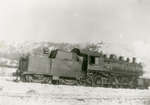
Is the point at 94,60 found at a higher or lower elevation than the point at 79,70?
higher

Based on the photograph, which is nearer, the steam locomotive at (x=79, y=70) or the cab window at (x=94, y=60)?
the steam locomotive at (x=79, y=70)

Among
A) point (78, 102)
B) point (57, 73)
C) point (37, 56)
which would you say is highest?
point (37, 56)

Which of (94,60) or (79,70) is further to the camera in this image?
(94,60)

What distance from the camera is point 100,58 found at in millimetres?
12703

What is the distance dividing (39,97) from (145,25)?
19.2 ft

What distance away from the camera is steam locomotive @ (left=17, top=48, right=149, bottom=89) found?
36.4 feet

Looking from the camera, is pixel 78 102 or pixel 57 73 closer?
pixel 78 102

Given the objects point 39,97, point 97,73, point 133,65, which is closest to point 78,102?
point 39,97

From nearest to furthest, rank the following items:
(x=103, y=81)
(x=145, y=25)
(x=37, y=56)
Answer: (x=145, y=25), (x=37, y=56), (x=103, y=81)

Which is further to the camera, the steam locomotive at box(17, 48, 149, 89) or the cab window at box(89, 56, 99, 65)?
the cab window at box(89, 56, 99, 65)

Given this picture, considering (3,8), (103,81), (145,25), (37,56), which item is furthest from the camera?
(103,81)

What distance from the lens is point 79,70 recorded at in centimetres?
1189

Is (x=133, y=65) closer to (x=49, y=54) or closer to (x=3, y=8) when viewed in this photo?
(x=49, y=54)

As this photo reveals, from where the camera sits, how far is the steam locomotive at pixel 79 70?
11.1 metres
